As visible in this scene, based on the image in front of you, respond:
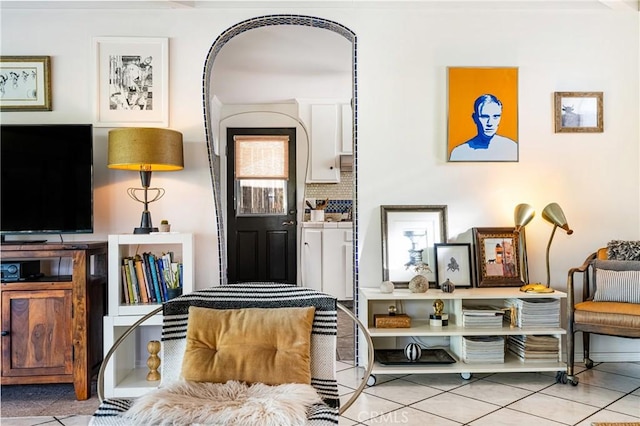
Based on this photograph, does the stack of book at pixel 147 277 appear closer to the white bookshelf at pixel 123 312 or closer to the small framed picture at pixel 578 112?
the white bookshelf at pixel 123 312

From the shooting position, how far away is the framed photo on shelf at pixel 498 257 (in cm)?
322

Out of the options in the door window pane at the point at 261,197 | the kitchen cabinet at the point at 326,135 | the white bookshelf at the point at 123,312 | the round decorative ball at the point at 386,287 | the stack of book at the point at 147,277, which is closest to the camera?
the white bookshelf at the point at 123,312

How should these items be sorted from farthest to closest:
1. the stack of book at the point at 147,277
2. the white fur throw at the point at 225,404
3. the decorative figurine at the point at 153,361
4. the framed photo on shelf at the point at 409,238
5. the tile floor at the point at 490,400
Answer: the framed photo on shelf at the point at 409,238, the stack of book at the point at 147,277, the decorative figurine at the point at 153,361, the tile floor at the point at 490,400, the white fur throw at the point at 225,404

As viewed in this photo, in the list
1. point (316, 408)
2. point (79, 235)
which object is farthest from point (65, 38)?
point (316, 408)

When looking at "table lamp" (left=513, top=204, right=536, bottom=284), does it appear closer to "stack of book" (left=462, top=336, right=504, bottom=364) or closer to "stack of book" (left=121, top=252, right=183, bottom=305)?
"stack of book" (left=462, top=336, right=504, bottom=364)

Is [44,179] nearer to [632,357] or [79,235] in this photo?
[79,235]

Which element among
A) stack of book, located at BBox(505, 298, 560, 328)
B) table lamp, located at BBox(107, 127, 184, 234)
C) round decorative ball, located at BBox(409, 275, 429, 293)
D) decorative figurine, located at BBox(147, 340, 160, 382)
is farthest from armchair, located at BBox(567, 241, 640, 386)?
table lamp, located at BBox(107, 127, 184, 234)

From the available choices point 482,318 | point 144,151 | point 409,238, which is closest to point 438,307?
point 482,318

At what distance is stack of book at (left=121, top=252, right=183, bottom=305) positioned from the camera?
290 cm

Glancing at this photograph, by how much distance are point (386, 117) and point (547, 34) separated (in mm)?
1308

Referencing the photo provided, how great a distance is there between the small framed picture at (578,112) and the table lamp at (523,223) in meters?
0.67

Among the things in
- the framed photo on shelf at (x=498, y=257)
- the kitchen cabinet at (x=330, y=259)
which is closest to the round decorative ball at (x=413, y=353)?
the framed photo on shelf at (x=498, y=257)

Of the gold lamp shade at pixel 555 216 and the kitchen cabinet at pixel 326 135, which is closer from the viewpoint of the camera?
the gold lamp shade at pixel 555 216

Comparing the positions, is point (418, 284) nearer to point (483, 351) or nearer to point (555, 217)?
point (483, 351)
